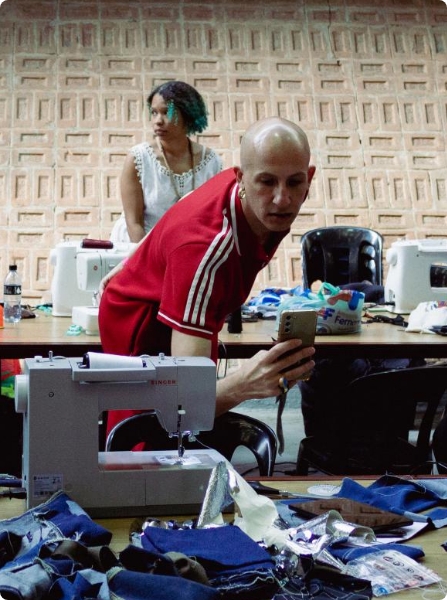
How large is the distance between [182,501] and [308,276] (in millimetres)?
3720

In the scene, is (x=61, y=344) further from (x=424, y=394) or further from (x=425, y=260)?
(x=425, y=260)

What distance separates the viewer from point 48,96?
6.74 metres

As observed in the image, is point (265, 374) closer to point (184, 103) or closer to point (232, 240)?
point (232, 240)

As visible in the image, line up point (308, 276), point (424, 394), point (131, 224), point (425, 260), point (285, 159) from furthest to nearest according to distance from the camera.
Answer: point (308, 276), point (131, 224), point (425, 260), point (424, 394), point (285, 159)

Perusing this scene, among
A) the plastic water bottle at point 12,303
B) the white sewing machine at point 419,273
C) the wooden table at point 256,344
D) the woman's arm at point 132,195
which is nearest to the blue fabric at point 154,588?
the wooden table at point 256,344

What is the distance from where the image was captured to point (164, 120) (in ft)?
15.9

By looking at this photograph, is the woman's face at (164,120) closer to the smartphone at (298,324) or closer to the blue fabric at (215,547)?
the smartphone at (298,324)

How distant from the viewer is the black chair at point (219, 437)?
224 centimetres

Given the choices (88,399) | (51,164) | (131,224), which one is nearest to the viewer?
(88,399)

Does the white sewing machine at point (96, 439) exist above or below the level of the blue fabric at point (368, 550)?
above

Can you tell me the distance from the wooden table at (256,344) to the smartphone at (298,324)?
1315mm

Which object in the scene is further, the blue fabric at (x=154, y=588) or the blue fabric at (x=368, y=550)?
the blue fabric at (x=368, y=550)

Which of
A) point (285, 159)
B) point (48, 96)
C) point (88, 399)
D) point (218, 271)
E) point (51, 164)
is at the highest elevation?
point (48, 96)

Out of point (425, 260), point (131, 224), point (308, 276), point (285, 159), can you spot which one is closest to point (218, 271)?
point (285, 159)
